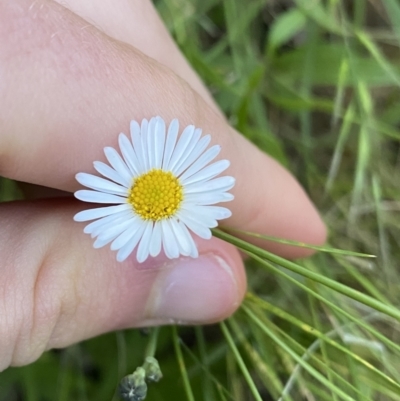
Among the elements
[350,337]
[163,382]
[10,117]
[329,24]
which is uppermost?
[329,24]

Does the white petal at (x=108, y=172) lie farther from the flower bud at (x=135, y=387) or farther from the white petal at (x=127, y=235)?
the flower bud at (x=135, y=387)

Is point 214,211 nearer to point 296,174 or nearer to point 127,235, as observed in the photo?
point 127,235

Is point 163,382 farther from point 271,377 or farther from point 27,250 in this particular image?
point 27,250

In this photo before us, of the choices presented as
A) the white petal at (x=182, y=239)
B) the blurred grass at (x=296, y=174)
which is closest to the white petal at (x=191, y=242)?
the white petal at (x=182, y=239)

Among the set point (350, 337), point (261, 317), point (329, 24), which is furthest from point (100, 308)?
point (329, 24)

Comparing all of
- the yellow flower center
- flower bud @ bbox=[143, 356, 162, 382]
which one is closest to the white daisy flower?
the yellow flower center

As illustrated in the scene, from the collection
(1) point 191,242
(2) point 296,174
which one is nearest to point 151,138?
(1) point 191,242

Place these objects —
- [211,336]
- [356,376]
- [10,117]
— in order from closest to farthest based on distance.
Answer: [10,117], [356,376], [211,336]
